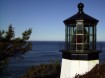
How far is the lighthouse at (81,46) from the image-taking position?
10656mm

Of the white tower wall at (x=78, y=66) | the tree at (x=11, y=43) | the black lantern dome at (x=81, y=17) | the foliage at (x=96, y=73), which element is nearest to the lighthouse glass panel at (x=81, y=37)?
the black lantern dome at (x=81, y=17)

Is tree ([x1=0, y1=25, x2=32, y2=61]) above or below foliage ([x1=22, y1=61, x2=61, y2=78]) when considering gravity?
above

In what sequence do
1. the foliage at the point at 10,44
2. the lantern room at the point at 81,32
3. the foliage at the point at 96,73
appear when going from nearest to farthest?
the foliage at the point at 96,73 < the lantern room at the point at 81,32 < the foliage at the point at 10,44

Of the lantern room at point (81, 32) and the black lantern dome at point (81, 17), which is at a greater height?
the black lantern dome at point (81, 17)

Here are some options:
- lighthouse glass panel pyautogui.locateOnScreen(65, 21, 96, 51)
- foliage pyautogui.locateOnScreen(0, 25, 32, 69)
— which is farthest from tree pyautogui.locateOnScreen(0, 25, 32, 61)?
lighthouse glass panel pyautogui.locateOnScreen(65, 21, 96, 51)

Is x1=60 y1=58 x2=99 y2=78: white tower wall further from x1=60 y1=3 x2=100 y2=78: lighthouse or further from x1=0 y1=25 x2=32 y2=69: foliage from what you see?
x1=0 y1=25 x2=32 y2=69: foliage

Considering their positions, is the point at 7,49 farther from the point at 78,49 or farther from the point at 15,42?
the point at 78,49

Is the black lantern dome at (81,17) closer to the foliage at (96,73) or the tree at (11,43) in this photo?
the foliage at (96,73)

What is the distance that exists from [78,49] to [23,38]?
20.5ft

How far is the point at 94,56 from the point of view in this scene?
10.9 metres

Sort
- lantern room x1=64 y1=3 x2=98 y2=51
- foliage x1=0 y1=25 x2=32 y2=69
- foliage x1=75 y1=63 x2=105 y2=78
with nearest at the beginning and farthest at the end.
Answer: foliage x1=75 y1=63 x2=105 y2=78 < lantern room x1=64 y1=3 x2=98 y2=51 < foliage x1=0 y1=25 x2=32 y2=69

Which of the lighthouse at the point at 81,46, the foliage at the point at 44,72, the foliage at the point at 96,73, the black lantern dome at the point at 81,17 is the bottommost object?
the foliage at the point at 44,72

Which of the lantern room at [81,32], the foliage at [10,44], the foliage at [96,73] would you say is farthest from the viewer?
the foliage at [10,44]

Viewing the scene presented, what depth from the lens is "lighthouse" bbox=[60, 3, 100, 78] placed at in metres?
10.7
